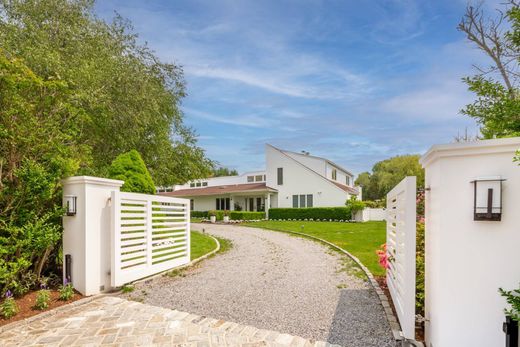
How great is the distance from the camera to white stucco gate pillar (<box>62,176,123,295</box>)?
5.66 metres

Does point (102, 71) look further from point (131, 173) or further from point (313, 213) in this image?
point (313, 213)

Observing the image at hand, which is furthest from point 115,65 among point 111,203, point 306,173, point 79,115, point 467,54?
point 306,173

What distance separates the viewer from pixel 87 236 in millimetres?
5668

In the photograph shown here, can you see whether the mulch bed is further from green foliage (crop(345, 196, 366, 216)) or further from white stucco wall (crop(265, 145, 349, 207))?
white stucco wall (crop(265, 145, 349, 207))

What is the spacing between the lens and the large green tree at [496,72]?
3012mm

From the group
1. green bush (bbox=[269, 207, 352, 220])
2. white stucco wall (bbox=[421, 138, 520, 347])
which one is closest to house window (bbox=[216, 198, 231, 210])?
green bush (bbox=[269, 207, 352, 220])

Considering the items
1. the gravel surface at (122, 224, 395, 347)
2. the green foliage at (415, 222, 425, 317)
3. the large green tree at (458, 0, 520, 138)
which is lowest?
the gravel surface at (122, 224, 395, 347)

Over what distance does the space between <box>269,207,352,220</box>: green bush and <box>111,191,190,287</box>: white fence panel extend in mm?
19037

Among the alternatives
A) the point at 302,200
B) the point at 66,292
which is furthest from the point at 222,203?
the point at 66,292

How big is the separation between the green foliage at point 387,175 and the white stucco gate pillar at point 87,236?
3582 centimetres

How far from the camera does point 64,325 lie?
439 cm

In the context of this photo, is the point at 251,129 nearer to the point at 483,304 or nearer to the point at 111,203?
the point at 111,203

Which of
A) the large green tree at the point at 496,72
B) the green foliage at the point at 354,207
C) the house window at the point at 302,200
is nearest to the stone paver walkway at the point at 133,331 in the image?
the large green tree at the point at 496,72

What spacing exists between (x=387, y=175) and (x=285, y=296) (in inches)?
1615
